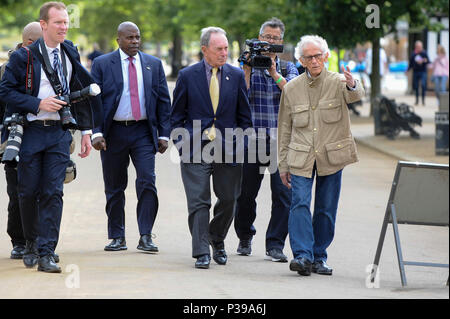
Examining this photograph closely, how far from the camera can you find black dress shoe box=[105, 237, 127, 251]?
902cm

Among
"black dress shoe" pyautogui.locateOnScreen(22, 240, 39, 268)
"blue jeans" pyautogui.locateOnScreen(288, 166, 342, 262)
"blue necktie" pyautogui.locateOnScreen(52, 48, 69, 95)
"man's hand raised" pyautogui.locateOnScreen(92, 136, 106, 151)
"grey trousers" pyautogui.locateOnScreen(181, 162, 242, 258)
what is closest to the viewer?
"blue necktie" pyautogui.locateOnScreen(52, 48, 69, 95)

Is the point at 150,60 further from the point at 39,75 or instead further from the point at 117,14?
the point at 117,14

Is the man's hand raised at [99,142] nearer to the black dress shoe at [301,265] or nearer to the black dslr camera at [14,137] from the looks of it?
the black dslr camera at [14,137]

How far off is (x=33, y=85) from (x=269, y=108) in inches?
79.7

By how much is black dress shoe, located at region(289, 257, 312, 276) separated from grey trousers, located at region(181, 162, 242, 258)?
717mm

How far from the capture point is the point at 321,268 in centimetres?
802

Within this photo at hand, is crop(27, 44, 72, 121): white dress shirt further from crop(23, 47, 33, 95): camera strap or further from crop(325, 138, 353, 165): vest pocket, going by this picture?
crop(325, 138, 353, 165): vest pocket

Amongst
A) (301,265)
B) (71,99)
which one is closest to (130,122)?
(71,99)

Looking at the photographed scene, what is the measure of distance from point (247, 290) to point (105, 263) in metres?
1.62

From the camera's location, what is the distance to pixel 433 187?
7.31 metres

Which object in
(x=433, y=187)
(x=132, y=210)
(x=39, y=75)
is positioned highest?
(x=39, y=75)

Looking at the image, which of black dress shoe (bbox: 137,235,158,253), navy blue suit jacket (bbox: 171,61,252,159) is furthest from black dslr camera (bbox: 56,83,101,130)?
black dress shoe (bbox: 137,235,158,253)
